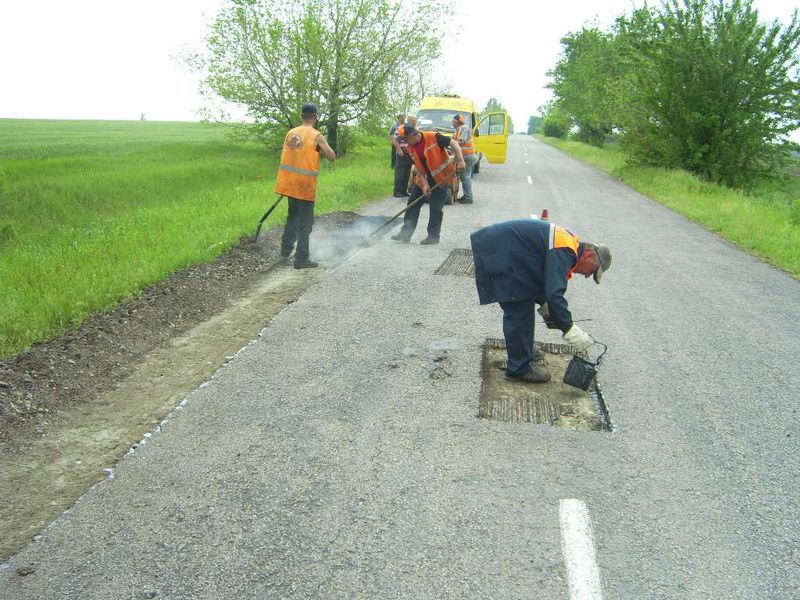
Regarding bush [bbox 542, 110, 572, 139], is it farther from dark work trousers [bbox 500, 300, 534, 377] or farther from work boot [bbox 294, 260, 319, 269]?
dark work trousers [bbox 500, 300, 534, 377]

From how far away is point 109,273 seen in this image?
674cm

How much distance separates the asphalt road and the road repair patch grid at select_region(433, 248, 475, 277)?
170 cm

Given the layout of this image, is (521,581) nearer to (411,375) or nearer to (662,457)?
(662,457)

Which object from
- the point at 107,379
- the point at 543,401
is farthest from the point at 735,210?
the point at 107,379

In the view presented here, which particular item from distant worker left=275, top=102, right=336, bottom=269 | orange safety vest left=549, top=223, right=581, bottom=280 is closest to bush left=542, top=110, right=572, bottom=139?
distant worker left=275, top=102, right=336, bottom=269

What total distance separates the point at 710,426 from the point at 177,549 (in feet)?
10.7

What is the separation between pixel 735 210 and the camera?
13.9 m

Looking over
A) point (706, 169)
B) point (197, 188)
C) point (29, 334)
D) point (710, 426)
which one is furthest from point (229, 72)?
point (710, 426)

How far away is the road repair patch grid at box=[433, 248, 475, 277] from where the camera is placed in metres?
7.96

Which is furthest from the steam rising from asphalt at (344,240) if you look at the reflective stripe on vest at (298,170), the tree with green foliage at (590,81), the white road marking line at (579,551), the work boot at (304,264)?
the tree with green foliage at (590,81)

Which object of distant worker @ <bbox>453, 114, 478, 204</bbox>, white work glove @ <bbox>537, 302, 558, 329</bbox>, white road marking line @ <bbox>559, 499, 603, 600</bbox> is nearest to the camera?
white road marking line @ <bbox>559, 499, 603, 600</bbox>

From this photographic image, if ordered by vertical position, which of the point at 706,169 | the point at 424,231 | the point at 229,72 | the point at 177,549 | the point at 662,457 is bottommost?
the point at 177,549

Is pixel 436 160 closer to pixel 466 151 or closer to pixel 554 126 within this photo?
pixel 466 151

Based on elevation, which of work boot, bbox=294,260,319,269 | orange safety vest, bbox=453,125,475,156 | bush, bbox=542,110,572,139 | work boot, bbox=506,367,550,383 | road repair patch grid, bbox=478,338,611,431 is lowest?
road repair patch grid, bbox=478,338,611,431
